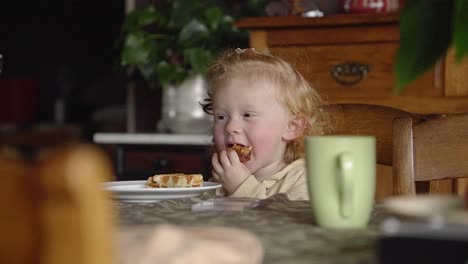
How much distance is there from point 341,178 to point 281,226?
8 cm

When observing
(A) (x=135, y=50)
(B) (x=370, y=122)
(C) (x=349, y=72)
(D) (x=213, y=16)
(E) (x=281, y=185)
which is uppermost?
(D) (x=213, y=16)

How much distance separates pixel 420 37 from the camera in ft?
2.30

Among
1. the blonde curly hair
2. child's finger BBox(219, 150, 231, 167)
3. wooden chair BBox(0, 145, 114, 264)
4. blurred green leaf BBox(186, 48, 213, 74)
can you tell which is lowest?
child's finger BBox(219, 150, 231, 167)

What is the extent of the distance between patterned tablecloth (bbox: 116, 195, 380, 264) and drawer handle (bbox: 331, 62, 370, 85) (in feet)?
4.33

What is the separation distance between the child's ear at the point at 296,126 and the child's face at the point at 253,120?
0.01m

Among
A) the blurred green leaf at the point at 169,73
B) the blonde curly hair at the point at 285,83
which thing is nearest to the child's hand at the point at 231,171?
the blonde curly hair at the point at 285,83

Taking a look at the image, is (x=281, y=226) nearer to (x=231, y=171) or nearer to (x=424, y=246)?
(x=424, y=246)

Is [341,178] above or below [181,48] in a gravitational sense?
below

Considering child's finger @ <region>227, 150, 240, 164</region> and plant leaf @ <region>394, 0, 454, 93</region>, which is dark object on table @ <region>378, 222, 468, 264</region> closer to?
plant leaf @ <region>394, 0, 454, 93</region>

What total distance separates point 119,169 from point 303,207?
7.06 feet

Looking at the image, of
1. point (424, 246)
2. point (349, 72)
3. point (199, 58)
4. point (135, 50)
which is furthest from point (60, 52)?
point (424, 246)

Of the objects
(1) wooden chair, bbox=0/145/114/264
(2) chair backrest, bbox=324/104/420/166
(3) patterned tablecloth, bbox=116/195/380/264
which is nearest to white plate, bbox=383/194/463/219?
(3) patterned tablecloth, bbox=116/195/380/264

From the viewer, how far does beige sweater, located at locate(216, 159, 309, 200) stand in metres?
1.38

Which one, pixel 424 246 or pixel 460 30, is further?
pixel 460 30
